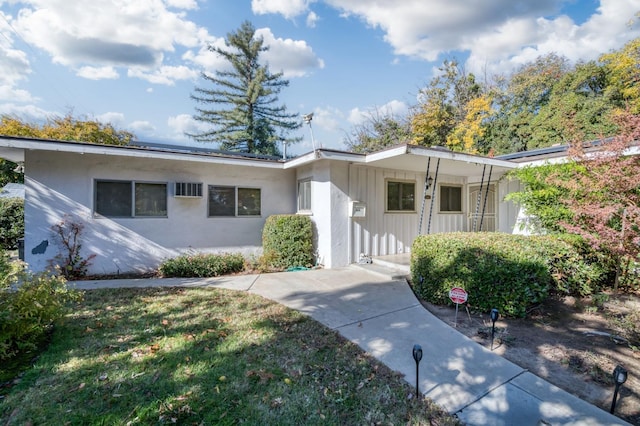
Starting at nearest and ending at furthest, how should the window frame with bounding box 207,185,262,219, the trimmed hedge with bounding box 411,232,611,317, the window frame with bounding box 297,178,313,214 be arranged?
the trimmed hedge with bounding box 411,232,611,317, the window frame with bounding box 207,185,262,219, the window frame with bounding box 297,178,313,214

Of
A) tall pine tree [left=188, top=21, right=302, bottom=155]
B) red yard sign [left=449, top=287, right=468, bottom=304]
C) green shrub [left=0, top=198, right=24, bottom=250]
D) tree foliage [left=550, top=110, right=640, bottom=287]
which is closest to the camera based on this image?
red yard sign [left=449, top=287, right=468, bottom=304]

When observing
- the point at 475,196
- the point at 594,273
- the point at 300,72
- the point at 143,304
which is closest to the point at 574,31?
the point at 475,196

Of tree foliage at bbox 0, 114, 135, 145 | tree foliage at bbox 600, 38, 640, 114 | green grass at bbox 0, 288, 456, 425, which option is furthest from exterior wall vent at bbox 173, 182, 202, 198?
tree foliage at bbox 600, 38, 640, 114

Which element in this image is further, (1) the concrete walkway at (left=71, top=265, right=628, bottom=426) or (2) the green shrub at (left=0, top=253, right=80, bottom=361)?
(2) the green shrub at (left=0, top=253, right=80, bottom=361)

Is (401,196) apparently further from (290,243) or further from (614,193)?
(614,193)

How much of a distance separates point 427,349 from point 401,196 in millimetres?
5735

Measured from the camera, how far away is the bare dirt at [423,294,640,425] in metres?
2.50

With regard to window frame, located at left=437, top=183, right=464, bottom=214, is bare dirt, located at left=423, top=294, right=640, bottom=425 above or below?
below

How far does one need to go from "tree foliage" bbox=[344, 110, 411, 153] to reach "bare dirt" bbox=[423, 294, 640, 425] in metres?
16.4

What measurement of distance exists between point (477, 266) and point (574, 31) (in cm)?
1953

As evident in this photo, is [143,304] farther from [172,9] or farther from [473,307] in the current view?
[172,9]

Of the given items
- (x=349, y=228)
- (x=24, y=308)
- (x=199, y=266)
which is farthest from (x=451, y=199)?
(x=24, y=308)

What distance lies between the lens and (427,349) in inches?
122

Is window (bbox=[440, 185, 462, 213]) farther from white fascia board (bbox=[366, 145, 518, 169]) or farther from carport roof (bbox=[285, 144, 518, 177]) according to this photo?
white fascia board (bbox=[366, 145, 518, 169])
